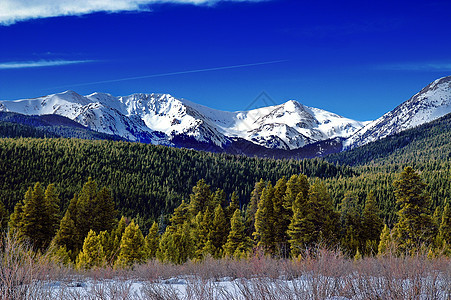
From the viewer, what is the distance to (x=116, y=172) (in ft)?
515

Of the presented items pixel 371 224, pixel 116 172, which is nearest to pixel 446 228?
pixel 371 224

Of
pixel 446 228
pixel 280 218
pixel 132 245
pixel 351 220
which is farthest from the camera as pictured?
pixel 446 228

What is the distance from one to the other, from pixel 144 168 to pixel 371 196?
144948 millimetres

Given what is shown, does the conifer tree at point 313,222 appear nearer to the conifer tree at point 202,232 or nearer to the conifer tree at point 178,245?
the conifer tree at point 178,245

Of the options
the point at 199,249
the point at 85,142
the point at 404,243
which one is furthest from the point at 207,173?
the point at 404,243

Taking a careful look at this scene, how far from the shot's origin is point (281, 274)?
10.5 meters

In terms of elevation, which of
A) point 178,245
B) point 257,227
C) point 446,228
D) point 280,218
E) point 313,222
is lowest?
point 446,228

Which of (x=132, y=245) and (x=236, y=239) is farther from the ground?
(x=132, y=245)

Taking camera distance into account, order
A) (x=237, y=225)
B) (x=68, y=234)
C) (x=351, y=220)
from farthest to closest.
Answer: (x=351, y=220) → (x=68, y=234) → (x=237, y=225)

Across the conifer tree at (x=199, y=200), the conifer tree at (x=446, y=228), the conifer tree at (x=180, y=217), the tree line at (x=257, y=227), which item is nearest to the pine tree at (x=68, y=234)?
the tree line at (x=257, y=227)

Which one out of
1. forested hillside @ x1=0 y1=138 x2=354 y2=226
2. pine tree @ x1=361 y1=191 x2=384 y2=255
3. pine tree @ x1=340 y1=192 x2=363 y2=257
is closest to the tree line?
pine tree @ x1=361 y1=191 x2=384 y2=255

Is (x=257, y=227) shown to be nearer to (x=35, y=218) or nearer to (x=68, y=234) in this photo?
(x=68, y=234)

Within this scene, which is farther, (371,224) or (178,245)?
(371,224)

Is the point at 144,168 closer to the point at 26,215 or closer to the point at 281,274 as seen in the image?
the point at 26,215
